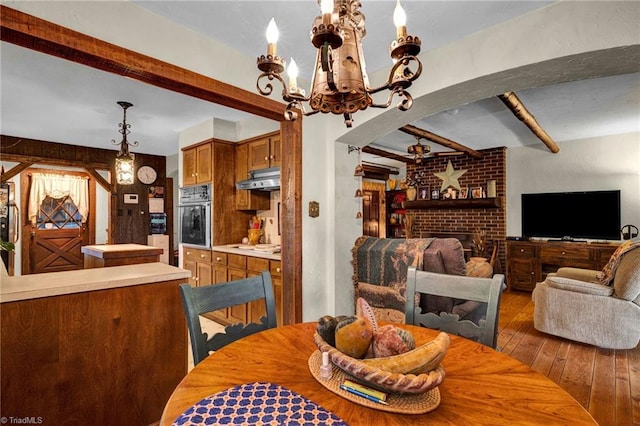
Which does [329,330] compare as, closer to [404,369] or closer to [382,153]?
[404,369]

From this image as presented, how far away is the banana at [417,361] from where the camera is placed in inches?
30.9

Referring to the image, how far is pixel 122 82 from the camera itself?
2939 millimetres

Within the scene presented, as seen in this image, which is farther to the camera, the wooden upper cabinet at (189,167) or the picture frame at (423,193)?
the picture frame at (423,193)

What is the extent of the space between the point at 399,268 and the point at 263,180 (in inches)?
69.5

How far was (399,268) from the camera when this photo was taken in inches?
98.5

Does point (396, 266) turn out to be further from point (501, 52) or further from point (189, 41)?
point (189, 41)

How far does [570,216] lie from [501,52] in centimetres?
414

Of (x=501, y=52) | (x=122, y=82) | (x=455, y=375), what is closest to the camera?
(x=455, y=375)

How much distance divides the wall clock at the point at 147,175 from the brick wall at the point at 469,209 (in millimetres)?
5088

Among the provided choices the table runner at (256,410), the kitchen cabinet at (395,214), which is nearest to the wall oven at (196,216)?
the table runner at (256,410)

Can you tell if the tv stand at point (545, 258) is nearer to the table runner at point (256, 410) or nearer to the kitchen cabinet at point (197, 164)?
the kitchen cabinet at point (197, 164)

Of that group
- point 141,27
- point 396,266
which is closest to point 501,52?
point 396,266

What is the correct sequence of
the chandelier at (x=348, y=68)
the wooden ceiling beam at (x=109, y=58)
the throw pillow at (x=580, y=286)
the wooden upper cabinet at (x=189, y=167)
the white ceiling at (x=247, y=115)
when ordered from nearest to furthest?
the chandelier at (x=348, y=68) → the wooden ceiling beam at (x=109, y=58) → the white ceiling at (x=247, y=115) → the throw pillow at (x=580, y=286) → the wooden upper cabinet at (x=189, y=167)

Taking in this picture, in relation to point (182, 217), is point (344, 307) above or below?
below
